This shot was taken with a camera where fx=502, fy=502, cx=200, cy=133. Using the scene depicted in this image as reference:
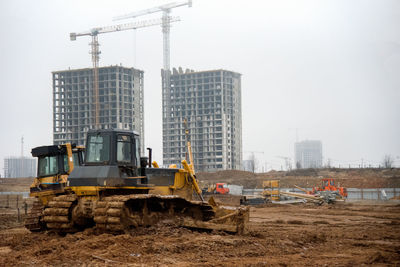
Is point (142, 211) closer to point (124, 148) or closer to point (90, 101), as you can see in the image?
Result: point (124, 148)

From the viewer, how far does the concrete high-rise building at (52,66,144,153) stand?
11819cm

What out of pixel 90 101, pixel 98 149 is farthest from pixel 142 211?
pixel 90 101

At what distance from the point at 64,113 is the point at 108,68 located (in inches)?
632

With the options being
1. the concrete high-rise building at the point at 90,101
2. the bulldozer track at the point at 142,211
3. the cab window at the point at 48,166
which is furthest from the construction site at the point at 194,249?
the concrete high-rise building at the point at 90,101

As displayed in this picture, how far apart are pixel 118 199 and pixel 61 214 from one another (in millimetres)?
2369

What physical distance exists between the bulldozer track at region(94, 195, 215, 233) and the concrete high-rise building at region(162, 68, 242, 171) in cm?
10845

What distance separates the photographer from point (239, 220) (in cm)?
1638

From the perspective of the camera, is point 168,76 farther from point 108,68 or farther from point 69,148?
point 69,148

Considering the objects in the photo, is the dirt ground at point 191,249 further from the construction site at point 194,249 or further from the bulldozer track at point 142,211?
the bulldozer track at point 142,211

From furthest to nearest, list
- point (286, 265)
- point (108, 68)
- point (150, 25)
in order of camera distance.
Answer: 1. point (150, 25)
2. point (108, 68)
3. point (286, 265)

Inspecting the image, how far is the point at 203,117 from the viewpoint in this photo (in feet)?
425

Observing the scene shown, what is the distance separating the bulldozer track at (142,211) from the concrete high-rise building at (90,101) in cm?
10287

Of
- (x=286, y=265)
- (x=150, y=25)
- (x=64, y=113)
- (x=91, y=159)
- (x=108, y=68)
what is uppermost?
(x=150, y=25)

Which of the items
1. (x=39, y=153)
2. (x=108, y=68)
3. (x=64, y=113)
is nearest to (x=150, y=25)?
(x=108, y=68)
